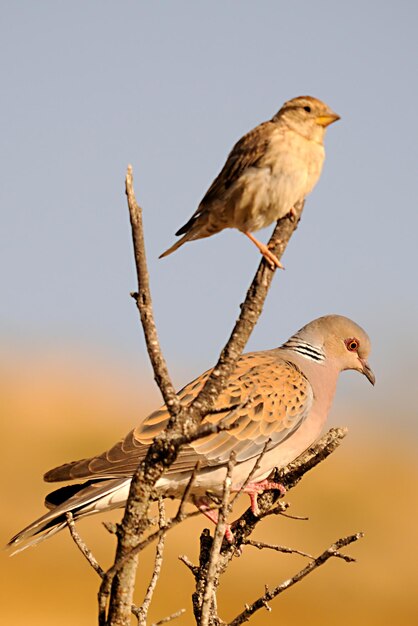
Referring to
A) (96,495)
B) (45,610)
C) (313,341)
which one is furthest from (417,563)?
(96,495)

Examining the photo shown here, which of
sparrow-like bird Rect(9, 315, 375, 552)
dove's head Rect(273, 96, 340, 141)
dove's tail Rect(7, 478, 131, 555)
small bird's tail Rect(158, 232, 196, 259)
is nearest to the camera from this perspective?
dove's tail Rect(7, 478, 131, 555)

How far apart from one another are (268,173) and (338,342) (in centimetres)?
272

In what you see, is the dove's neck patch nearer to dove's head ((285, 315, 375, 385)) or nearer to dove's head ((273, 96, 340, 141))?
dove's head ((285, 315, 375, 385))

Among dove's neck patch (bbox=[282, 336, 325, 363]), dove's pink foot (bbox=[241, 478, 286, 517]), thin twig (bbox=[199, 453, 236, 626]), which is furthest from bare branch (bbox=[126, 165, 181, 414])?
dove's neck patch (bbox=[282, 336, 325, 363])

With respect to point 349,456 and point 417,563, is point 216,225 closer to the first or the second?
point 417,563

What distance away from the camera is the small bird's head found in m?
7.10

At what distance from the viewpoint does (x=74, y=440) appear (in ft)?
86.0

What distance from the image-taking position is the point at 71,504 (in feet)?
15.4

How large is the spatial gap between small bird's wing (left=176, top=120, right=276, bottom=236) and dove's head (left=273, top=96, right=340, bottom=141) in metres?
0.09

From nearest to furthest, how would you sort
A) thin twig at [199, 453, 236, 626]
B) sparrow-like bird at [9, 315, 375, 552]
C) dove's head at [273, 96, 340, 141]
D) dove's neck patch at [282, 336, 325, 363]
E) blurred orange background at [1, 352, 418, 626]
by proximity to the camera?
thin twig at [199, 453, 236, 626], dove's head at [273, 96, 340, 141], sparrow-like bird at [9, 315, 375, 552], dove's neck patch at [282, 336, 325, 363], blurred orange background at [1, 352, 418, 626]


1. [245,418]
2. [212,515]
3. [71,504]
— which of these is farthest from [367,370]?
[71,504]

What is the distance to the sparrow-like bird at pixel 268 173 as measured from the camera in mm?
4508

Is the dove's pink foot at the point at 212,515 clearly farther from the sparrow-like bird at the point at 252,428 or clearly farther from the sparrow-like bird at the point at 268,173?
the sparrow-like bird at the point at 268,173

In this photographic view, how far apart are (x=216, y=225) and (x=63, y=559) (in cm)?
1479
